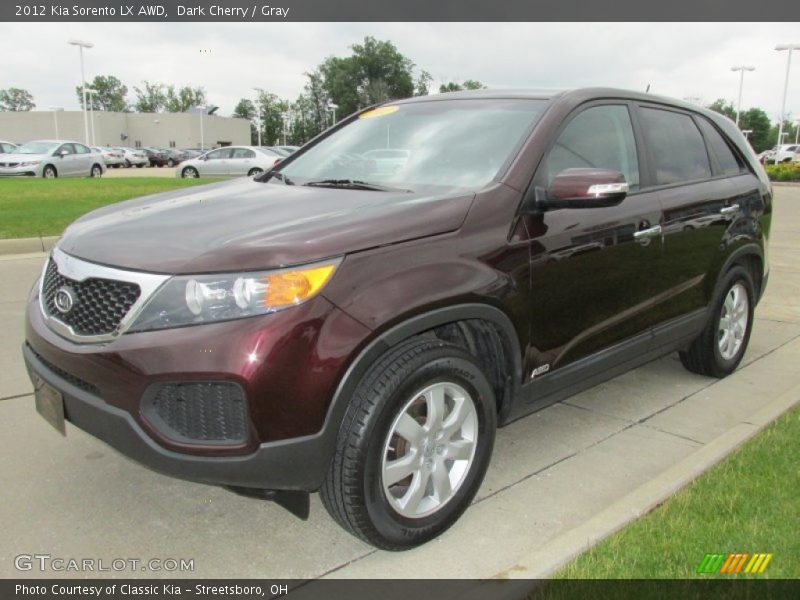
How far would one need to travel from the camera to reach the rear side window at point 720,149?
4617mm

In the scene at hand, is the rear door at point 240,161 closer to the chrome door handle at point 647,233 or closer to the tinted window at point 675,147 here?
the tinted window at point 675,147

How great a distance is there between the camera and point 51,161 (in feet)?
79.3

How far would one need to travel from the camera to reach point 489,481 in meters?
3.40

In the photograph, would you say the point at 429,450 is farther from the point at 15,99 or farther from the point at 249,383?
the point at 15,99

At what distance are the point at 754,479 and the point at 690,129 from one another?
2.23 meters

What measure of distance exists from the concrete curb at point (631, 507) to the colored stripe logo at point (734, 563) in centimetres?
34

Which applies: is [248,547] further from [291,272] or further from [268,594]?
[291,272]

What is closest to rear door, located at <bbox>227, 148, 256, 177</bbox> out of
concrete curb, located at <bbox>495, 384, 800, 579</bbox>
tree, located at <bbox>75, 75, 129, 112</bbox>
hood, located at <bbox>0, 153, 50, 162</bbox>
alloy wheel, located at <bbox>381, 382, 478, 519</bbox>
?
hood, located at <bbox>0, 153, 50, 162</bbox>

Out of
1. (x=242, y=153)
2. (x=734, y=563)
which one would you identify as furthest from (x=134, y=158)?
(x=734, y=563)

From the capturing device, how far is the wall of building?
7550 centimetres

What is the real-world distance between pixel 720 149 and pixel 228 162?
2429cm

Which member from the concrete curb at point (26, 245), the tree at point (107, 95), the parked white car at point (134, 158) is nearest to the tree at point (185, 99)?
the tree at point (107, 95)

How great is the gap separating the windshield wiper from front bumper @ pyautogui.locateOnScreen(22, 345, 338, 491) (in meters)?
1.24

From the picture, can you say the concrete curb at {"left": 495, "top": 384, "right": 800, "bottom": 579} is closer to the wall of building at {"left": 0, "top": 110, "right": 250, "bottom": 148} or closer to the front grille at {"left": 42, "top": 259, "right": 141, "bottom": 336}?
the front grille at {"left": 42, "top": 259, "right": 141, "bottom": 336}
